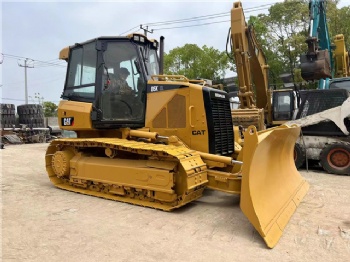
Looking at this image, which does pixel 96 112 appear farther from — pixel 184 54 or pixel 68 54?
pixel 184 54

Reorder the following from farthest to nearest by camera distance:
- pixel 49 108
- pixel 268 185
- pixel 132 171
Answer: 1. pixel 49 108
2. pixel 132 171
3. pixel 268 185

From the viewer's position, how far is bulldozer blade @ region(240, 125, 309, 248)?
369 centimetres

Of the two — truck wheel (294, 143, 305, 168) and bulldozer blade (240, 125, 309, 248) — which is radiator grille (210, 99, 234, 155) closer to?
bulldozer blade (240, 125, 309, 248)

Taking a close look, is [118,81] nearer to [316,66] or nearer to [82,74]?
[82,74]

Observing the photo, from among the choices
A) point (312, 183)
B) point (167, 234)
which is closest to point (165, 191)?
point (167, 234)

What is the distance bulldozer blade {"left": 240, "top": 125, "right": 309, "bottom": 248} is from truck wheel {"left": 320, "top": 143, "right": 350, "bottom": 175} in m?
3.08

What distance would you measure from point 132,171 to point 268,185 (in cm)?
203

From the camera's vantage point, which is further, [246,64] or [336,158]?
[246,64]

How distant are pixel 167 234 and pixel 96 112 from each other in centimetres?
285

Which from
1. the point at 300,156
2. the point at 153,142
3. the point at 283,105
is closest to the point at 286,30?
the point at 283,105

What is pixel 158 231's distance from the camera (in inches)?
150

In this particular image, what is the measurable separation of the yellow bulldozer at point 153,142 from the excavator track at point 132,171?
0.05ft

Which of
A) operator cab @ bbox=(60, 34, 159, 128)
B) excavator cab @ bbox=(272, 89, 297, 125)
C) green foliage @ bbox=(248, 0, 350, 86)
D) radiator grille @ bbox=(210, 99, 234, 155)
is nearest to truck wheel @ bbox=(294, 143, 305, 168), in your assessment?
radiator grille @ bbox=(210, 99, 234, 155)

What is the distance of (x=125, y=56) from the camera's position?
5797mm
